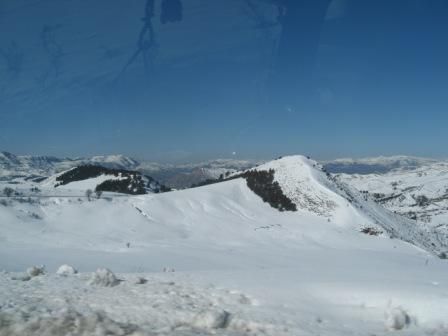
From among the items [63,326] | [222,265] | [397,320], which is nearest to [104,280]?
[63,326]

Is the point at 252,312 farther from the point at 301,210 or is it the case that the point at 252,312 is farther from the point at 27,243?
the point at 301,210

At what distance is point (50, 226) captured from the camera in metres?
49.4

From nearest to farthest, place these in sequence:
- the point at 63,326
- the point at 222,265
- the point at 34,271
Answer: the point at 63,326
the point at 34,271
the point at 222,265

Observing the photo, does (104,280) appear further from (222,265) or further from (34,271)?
(222,265)

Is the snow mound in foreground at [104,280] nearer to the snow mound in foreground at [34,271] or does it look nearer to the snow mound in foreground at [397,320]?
the snow mound in foreground at [34,271]

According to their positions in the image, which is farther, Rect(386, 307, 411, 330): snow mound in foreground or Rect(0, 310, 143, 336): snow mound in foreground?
Rect(386, 307, 411, 330): snow mound in foreground

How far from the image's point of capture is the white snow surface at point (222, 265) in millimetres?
11156

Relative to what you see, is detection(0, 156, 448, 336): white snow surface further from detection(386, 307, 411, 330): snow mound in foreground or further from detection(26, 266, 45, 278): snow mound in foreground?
detection(26, 266, 45, 278): snow mound in foreground

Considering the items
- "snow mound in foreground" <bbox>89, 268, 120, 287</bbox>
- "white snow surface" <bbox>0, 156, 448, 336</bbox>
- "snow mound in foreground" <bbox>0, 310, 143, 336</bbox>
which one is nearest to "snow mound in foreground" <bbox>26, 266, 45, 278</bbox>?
"white snow surface" <bbox>0, 156, 448, 336</bbox>

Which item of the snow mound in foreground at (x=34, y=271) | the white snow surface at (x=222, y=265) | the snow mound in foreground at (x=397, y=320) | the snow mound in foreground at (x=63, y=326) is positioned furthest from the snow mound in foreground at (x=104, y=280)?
the snow mound in foreground at (x=397, y=320)

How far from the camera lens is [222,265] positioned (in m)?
29.9

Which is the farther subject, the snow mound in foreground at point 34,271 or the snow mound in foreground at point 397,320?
the snow mound in foreground at point 34,271

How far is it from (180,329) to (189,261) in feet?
69.9

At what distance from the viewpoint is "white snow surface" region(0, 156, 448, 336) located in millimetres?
11156
